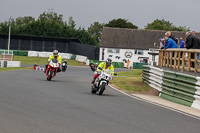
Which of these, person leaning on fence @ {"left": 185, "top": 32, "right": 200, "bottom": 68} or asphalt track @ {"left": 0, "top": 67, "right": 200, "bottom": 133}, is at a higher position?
person leaning on fence @ {"left": 185, "top": 32, "right": 200, "bottom": 68}

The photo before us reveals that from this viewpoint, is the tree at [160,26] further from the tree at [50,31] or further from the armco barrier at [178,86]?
the armco barrier at [178,86]

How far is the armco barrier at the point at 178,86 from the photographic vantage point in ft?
51.7

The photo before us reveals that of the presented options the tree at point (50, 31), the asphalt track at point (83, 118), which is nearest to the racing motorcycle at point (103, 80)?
the asphalt track at point (83, 118)

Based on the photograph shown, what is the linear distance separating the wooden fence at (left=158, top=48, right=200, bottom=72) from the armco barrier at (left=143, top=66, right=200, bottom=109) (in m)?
0.69

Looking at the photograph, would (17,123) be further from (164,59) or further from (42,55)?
(42,55)

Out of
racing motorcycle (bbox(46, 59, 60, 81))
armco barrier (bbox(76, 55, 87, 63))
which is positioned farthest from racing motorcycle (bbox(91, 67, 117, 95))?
armco barrier (bbox(76, 55, 87, 63))

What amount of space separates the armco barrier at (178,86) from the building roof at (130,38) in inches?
2625

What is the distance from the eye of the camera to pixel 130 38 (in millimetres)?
90188

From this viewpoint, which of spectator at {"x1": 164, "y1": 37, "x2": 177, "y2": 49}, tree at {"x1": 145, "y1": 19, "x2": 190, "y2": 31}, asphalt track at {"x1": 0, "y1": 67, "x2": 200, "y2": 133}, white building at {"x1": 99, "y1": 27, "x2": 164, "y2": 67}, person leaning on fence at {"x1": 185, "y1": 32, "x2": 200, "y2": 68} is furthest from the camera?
tree at {"x1": 145, "y1": 19, "x2": 190, "y2": 31}

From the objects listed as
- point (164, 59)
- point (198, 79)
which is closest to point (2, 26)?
point (164, 59)

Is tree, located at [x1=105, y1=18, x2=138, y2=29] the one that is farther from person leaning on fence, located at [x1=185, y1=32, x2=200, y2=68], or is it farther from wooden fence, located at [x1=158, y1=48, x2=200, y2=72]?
person leaning on fence, located at [x1=185, y1=32, x2=200, y2=68]

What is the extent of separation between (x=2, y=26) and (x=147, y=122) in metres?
96.6

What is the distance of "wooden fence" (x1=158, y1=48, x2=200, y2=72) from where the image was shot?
17922mm

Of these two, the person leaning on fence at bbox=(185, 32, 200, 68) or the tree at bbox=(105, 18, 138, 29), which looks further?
the tree at bbox=(105, 18, 138, 29)
